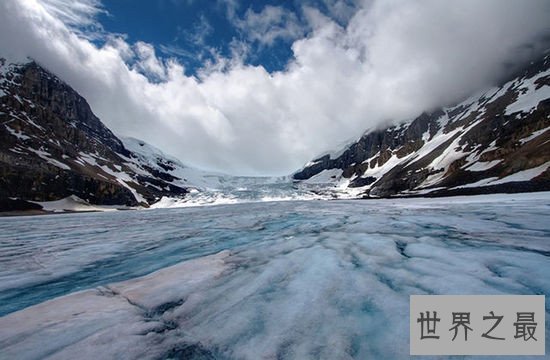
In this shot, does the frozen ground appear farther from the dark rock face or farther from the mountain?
the dark rock face

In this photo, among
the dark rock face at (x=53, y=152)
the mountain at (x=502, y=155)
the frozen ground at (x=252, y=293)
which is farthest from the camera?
the dark rock face at (x=53, y=152)

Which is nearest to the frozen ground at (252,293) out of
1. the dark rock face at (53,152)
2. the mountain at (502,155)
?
the mountain at (502,155)

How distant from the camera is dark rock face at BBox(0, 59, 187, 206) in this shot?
273 feet

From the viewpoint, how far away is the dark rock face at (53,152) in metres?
83.2

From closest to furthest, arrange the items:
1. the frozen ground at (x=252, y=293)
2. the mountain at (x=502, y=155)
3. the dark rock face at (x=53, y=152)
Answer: the frozen ground at (x=252, y=293), the mountain at (x=502, y=155), the dark rock face at (x=53, y=152)

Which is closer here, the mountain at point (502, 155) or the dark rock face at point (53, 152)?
the mountain at point (502, 155)

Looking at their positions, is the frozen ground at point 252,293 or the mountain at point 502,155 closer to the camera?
the frozen ground at point 252,293

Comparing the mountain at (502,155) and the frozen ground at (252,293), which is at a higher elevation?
the mountain at (502,155)

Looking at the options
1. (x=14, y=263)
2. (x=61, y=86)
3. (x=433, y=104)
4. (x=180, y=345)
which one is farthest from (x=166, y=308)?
(x=433, y=104)

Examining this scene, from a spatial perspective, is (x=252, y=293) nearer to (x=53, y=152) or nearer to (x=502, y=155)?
(x=502, y=155)

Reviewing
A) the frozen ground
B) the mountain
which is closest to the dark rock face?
the frozen ground

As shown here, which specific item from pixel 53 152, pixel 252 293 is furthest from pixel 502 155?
pixel 53 152

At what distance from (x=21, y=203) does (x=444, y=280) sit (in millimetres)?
95861

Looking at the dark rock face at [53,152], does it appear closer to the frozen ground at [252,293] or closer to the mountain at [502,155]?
the frozen ground at [252,293]
